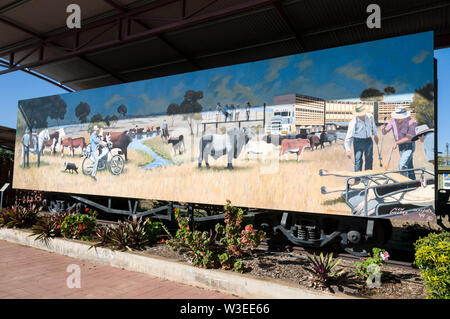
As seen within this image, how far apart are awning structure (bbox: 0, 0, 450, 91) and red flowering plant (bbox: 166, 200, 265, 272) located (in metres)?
4.40

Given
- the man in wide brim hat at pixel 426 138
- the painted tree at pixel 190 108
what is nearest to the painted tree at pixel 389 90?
the man in wide brim hat at pixel 426 138

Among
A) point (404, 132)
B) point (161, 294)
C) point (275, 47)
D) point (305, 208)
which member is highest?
point (275, 47)

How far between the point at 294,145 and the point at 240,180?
137 centimetres

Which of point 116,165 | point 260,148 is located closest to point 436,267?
point 260,148

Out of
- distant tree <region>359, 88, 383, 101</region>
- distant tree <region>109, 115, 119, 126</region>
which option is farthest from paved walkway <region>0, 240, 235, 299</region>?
distant tree <region>359, 88, 383, 101</region>

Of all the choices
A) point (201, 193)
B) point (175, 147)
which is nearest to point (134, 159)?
point (175, 147)

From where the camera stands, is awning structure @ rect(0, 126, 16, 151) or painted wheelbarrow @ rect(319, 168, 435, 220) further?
awning structure @ rect(0, 126, 16, 151)

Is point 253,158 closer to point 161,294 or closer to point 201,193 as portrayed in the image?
point 201,193

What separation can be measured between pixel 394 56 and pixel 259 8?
3867 millimetres

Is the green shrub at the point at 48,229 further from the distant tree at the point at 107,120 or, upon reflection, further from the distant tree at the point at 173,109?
the distant tree at the point at 173,109

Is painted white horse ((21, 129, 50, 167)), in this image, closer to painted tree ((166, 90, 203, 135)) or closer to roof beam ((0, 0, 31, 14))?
roof beam ((0, 0, 31, 14))

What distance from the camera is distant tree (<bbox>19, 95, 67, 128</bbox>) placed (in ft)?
31.9

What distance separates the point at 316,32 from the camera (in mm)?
8445
